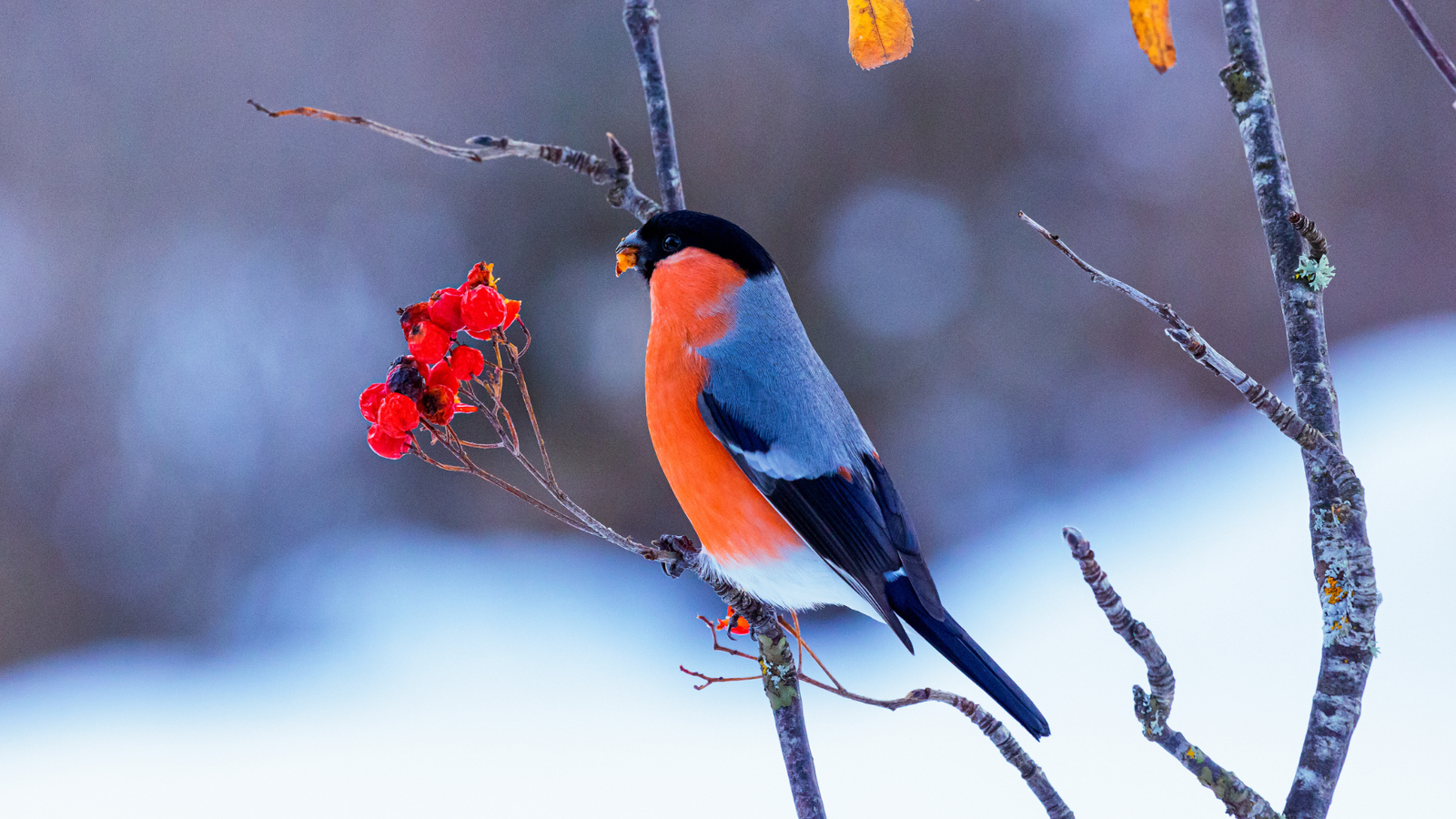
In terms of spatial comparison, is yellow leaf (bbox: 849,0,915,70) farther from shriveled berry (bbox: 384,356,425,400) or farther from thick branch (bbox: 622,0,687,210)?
shriveled berry (bbox: 384,356,425,400)

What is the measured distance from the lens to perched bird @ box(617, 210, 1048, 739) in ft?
3.19

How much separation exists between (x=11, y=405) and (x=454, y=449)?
88.1 inches

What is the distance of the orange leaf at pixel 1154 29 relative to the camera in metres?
0.54

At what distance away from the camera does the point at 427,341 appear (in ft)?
2.59

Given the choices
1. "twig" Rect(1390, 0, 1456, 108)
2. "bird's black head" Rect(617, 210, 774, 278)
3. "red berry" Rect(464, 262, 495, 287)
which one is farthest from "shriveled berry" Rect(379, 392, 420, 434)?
"twig" Rect(1390, 0, 1456, 108)

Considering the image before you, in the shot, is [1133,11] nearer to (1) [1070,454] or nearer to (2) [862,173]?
(2) [862,173]

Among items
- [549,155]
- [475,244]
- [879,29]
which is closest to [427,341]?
[549,155]

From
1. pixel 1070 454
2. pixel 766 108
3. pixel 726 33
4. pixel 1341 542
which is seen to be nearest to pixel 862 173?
pixel 766 108

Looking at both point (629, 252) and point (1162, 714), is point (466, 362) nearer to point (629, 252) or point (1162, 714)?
point (629, 252)

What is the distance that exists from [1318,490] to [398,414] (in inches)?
27.9

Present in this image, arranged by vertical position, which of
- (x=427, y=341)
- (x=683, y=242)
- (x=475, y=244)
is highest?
(x=475, y=244)

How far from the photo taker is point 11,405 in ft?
7.90

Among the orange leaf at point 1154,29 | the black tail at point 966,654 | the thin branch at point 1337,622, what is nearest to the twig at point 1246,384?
the thin branch at point 1337,622

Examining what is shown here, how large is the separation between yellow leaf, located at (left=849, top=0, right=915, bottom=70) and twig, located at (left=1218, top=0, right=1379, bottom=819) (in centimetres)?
26
